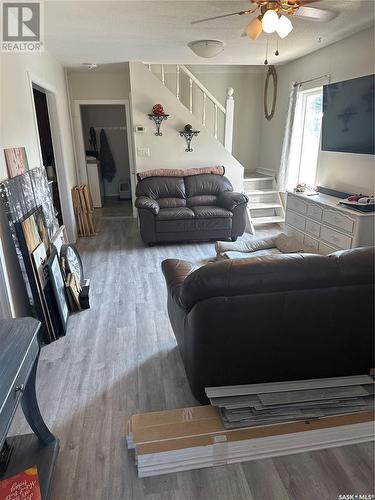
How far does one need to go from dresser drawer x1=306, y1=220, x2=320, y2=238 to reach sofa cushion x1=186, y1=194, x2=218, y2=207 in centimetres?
147

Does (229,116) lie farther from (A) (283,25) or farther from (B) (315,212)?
(A) (283,25)

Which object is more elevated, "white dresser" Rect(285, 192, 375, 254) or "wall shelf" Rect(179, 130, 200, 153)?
"wall shelf" Rect(179, 130, 200, 153)

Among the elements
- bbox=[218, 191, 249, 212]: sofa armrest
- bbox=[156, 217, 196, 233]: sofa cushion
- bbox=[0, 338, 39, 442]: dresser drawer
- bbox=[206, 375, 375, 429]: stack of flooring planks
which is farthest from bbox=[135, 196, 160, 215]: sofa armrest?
bbox=[0, 338, 39, 442]: dresser drawer

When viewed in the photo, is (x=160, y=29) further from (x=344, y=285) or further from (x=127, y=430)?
(x=127, y=430)

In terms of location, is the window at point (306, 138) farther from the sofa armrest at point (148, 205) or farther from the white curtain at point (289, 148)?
the sofa armrest at point (148, 205)

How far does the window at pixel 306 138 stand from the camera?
5012 millimetres

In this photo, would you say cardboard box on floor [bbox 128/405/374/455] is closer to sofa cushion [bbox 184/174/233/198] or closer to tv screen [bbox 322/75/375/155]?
tv screen [bbox 322/75/375/155]

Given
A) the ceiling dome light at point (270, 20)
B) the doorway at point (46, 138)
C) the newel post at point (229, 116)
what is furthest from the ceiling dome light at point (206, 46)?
the doorway at point (46, 138)

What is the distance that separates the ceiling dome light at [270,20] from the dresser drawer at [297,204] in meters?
2.38

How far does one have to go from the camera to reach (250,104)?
262 inches

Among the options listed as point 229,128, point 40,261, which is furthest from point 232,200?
point 40,261

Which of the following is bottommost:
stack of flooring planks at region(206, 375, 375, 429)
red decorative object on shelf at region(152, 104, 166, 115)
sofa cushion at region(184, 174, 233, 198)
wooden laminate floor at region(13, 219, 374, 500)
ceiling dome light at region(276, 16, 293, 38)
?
wooden laminate floor at region(13, 219, 374, 500)

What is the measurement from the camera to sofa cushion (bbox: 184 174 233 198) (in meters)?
5.26

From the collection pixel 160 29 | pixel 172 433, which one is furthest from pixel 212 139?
pixel 172 433
